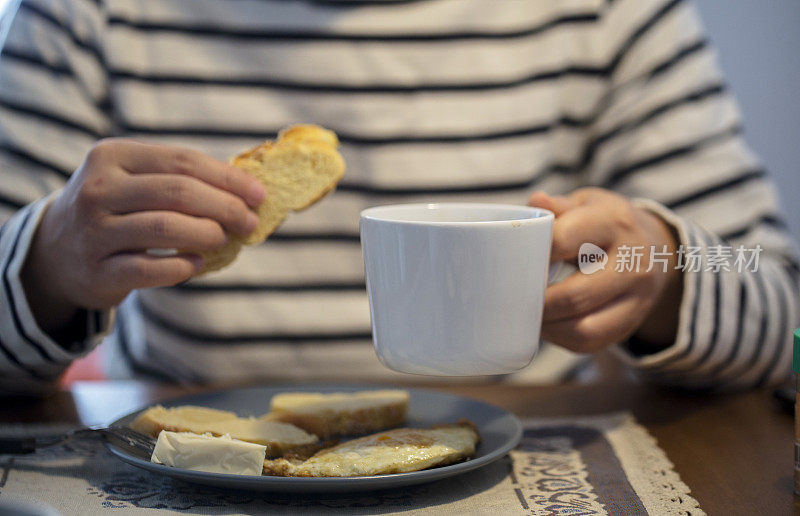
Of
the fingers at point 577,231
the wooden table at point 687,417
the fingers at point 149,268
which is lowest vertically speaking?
the wooden table at point 687,417

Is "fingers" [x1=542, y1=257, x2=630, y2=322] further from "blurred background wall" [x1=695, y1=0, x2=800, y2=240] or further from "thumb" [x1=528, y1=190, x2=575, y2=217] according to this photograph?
"blurred background wall" [x1=695, y1=0, x2=800, y2=240]

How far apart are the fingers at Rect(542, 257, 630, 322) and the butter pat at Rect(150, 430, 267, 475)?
0.27 meters

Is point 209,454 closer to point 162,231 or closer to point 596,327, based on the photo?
point 162,231

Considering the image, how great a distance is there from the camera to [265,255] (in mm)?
1083

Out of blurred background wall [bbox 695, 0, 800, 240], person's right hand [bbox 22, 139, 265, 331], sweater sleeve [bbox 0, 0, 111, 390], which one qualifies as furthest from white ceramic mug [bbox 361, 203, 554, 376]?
blurred background wall [bbox 695, 0, 800, 240]

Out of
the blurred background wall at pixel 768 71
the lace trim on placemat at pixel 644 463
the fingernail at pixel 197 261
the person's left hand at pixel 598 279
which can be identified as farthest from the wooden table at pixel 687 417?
the blurred background wall at pixel 768 71

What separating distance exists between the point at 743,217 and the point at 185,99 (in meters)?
0.81

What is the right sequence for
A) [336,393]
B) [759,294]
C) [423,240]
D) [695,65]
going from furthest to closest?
1. [695,65]
2. [759,294]
3. [336,393]
4. [423,240]

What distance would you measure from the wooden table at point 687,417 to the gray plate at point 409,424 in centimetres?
11

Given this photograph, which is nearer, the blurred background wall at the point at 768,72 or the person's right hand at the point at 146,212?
the person's right hand at the point at 146,212

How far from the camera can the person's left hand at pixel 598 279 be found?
2.02 feet

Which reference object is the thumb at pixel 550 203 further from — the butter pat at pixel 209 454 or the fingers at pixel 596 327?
the butter pat at pixel 209 454

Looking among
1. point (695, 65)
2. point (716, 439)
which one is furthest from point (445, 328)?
point (695, 65)

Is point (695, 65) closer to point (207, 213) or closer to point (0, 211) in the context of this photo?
point (207, 213)
